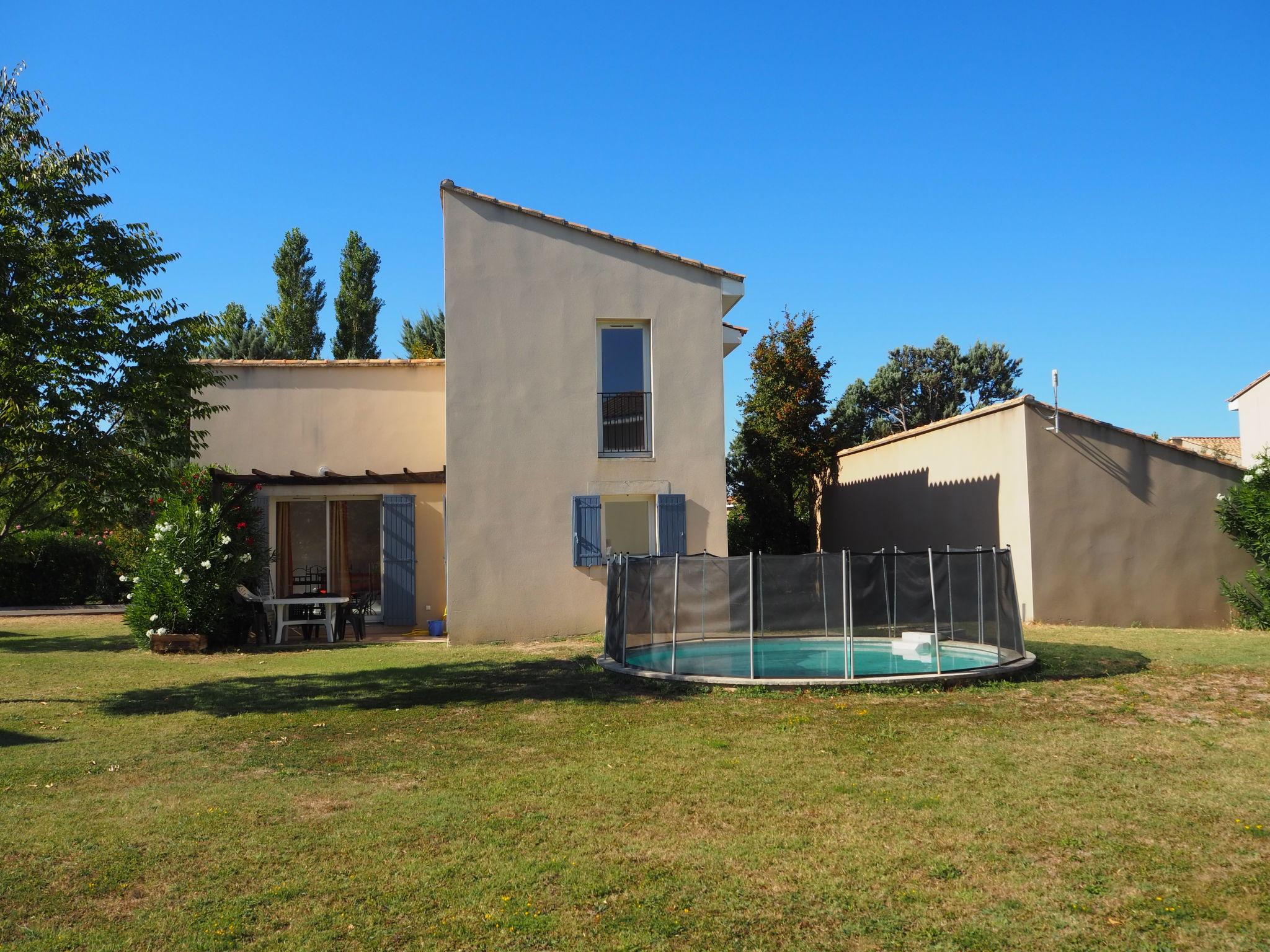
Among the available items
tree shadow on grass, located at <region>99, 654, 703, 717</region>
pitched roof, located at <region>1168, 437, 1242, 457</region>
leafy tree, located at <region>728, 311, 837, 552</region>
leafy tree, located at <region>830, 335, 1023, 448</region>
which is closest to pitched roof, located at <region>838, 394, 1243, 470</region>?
leafy tree, located at <region>728, 311, 837, 552</region>

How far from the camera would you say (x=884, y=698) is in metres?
8.99

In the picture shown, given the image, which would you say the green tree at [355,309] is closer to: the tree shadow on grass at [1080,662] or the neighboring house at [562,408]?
the neighboring house at [562,408]

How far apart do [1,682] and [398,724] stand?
549 centimetres

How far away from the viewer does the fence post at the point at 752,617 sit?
9.81 meters

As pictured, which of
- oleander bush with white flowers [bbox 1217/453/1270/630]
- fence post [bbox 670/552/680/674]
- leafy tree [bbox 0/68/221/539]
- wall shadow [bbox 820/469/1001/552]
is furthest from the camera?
wall shadow [bbox 820/469/1001/552]

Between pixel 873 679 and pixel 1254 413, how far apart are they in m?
20.0

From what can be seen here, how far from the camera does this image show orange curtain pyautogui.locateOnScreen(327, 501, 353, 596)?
60.1 feet

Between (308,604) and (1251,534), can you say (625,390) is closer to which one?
(308,604)

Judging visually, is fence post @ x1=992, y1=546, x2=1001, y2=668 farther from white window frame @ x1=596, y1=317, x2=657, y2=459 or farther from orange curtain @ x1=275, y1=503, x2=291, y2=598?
orange curtain @ x1=275, y1=503, x2=291, y2=598

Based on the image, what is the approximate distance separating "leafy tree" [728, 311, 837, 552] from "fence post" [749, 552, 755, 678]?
10.9m

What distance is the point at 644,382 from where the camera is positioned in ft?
50.5

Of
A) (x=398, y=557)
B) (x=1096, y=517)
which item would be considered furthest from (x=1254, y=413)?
(x=398, y=557)

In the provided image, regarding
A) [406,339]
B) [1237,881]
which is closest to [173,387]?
[1237,881]

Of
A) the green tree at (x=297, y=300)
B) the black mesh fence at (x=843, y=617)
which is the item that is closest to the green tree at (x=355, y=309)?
the green tree at (x=297, y=300)
